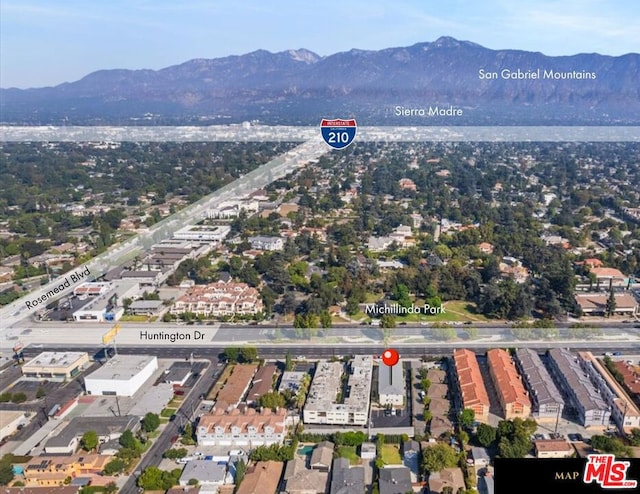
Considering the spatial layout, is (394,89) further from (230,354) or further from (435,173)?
(230,354)

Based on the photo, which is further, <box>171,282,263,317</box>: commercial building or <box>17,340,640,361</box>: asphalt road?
<box>171,282,263,317</box>: commercial building

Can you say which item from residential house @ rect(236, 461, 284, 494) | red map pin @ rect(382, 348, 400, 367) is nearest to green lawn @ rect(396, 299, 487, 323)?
red map pin @ rect(382, 348, 400, 367)

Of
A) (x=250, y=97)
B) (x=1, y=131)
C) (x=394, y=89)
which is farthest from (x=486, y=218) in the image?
(x=250, y=97)

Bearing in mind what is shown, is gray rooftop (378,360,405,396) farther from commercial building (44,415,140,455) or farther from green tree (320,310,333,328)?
commercial building (44,415,140,455)

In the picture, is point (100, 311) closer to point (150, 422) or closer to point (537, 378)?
point (150, 422)

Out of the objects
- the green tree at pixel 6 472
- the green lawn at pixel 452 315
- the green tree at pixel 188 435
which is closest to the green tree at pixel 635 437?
the green lawn at pixel 452 315

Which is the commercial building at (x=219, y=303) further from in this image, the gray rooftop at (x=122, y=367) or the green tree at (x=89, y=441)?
the green tree at (x=89, y=441)
